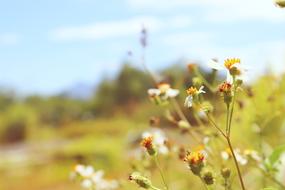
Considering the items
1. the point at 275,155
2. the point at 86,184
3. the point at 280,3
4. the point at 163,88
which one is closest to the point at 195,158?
the point at 280,3

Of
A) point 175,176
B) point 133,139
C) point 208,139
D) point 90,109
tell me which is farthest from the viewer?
point 90,109

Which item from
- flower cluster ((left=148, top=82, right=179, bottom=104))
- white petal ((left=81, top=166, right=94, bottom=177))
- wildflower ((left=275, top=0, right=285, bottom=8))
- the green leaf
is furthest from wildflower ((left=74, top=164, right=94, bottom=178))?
wildflower ((left=275, top=0, right=285, bottom=8))

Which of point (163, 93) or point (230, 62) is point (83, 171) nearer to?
point (163, 93)

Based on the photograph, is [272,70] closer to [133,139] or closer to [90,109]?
[133,139]

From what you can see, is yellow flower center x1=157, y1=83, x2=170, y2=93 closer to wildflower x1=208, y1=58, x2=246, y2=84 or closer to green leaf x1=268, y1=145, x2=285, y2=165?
green leaf x1=268, y1=145, x2=285, y2=165

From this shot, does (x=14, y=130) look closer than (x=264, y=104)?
No

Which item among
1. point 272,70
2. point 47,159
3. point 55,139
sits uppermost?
point 55,139

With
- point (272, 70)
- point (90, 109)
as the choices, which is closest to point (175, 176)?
point (272, 70)

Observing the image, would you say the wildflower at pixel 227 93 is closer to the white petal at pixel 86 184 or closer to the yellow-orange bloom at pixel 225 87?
the yellow-orange bloom at pixel 225 87
